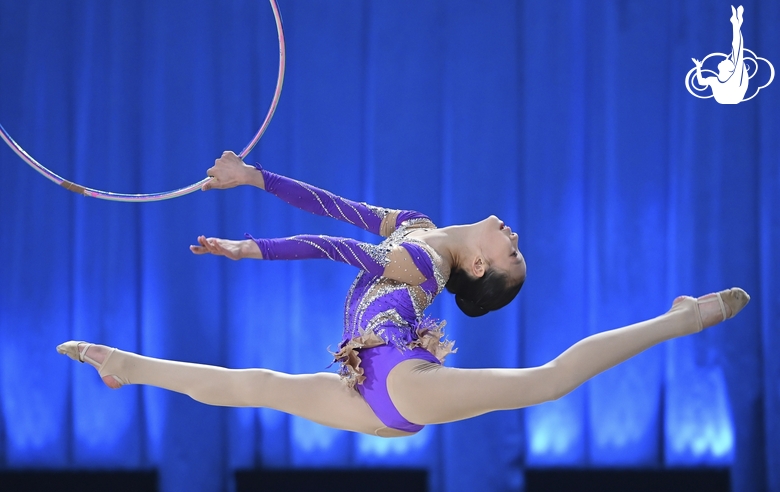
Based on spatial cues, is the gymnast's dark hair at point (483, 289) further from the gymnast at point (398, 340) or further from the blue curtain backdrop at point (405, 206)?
the blue curtain backdrop at point (405, 206)

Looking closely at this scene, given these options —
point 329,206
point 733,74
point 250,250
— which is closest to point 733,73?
point 733,74

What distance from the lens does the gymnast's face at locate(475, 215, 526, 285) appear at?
105 inches

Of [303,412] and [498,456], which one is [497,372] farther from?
[498,456]

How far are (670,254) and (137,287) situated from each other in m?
2.76

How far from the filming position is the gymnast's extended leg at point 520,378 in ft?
7.67

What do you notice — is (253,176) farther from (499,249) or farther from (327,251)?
(499,249)

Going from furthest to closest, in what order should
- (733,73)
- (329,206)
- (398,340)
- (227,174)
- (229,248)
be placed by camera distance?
1. (733,73)
2. (329,206)
3. (227,174)
4. (398,340)
5. (229,248)

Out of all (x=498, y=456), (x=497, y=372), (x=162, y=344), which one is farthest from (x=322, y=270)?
(x=497, y=372)

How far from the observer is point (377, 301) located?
2.57 metres

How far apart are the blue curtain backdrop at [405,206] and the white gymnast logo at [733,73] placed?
0.13ft

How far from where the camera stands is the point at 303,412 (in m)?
2.55

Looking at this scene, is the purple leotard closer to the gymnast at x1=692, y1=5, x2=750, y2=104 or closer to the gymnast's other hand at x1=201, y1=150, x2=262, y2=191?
the gymnast's other hand at x1=201, y1=150, x2=262, y2=191

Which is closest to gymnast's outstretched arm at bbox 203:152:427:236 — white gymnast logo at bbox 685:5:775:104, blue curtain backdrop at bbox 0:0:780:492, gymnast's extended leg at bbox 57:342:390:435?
gymnast's extended leg at bbox 57:342:390:435

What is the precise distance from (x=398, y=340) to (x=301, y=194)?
610mm
